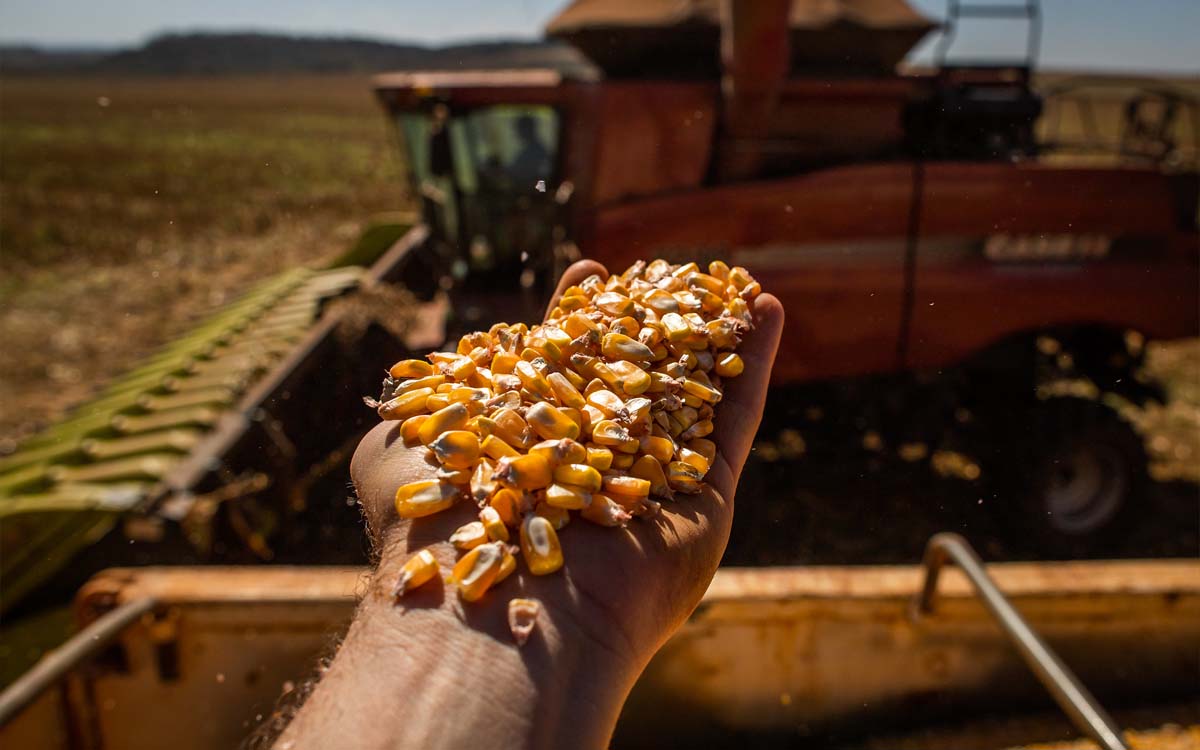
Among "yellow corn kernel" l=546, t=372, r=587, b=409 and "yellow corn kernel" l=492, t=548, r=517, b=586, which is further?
"yellow corn kernel" l=546, t=372, r=587, b=409

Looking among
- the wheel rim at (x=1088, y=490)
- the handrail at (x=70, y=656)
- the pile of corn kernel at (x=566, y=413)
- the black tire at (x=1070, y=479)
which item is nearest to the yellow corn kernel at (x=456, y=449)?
the pile of corn kernel at (x=566, y=413)

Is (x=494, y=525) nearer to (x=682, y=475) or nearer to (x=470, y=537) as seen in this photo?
(x=470, y=537)

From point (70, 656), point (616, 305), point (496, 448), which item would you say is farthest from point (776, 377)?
point (70, 656)

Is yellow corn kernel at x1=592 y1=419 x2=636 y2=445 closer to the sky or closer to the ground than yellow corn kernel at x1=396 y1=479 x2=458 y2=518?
closer to the sky

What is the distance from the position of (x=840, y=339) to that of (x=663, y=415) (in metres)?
1.10

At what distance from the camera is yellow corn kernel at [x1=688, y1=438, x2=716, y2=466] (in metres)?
1.11

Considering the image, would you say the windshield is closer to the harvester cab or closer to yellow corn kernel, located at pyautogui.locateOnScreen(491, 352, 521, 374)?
the harvester cab

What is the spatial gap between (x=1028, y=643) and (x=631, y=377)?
160 cm

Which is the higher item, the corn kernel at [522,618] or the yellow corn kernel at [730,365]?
the yellow corn kernel at [730,365]

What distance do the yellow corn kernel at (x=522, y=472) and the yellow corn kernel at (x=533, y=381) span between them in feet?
0.38

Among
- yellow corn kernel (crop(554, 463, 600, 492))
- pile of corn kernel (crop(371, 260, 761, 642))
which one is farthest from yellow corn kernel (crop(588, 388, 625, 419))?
yellow corn kernel (crop(554, 463, 600, 492))

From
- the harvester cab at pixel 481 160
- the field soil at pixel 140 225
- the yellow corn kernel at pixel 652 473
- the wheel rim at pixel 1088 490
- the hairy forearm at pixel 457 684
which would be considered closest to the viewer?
the hairy forearm at pixel 457 684

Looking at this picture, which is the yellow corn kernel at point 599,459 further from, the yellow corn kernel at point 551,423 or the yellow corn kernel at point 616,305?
the yellow corn kernel at point 616,305

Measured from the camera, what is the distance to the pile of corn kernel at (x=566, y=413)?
0.94m
